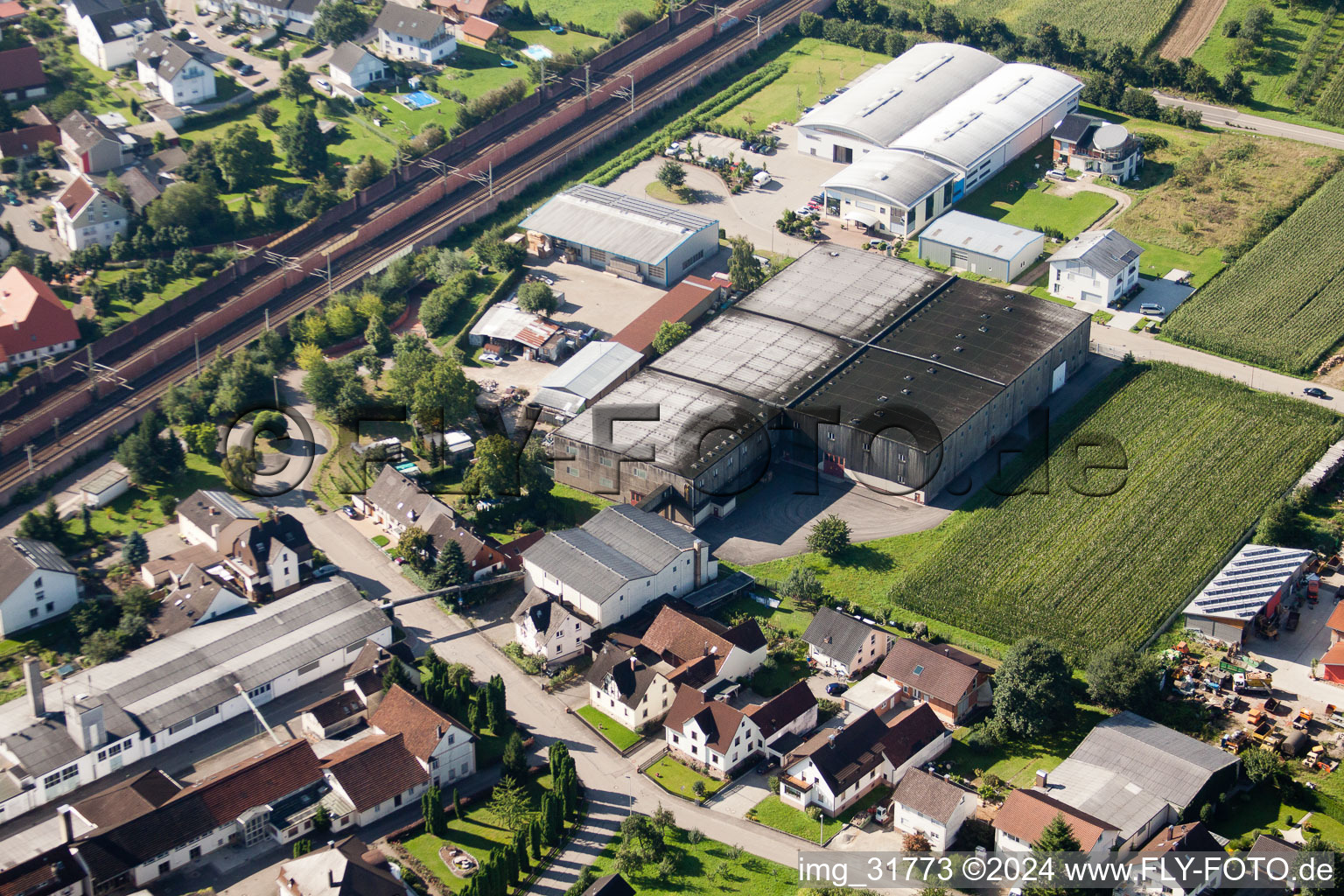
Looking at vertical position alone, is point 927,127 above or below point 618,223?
above

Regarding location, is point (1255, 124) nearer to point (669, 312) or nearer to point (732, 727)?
point (669, 312)

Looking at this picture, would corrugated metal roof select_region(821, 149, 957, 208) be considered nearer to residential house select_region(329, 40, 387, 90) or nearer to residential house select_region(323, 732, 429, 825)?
residential house select_region(329, 40, 387, 90)

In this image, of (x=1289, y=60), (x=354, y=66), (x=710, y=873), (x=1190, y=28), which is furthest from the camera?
(x=1190, y=28)

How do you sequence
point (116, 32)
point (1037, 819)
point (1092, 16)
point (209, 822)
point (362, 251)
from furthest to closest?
point (1092, 16), point (116, 32), point (362, 251), point (209, 822), point (1037, 819)

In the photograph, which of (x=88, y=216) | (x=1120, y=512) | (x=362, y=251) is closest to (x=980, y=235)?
(x=1120, y=512)

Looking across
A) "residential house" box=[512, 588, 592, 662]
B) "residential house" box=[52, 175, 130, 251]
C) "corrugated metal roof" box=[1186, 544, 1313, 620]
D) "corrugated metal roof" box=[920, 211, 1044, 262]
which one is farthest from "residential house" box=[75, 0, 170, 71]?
"corrugated metal roof" box=[1186, 544, 1313, 620]

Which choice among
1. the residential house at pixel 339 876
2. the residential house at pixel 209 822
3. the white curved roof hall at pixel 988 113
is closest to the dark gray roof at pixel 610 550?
the residential house at pixel 209 822

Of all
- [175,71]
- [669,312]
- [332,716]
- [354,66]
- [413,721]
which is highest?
[175,71]
